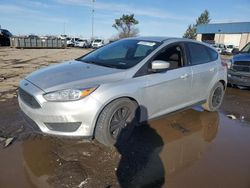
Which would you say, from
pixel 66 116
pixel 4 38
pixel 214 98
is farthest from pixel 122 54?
pixel 4 38

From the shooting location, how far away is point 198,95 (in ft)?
16.7

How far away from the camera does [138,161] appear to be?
338 centimetres

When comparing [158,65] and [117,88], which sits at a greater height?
[158,65]

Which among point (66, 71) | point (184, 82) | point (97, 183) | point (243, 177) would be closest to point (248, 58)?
point (184, 82)

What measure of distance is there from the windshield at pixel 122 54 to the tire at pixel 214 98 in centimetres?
200

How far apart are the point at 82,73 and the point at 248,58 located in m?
6.44

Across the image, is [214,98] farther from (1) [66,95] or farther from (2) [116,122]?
(1) [66,95]

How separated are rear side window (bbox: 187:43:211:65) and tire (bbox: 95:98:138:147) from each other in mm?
1889

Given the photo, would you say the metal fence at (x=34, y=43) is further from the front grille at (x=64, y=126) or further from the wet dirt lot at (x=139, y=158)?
the front grille at (x=64, y=126)

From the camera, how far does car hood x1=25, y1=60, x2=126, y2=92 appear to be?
11.0ft

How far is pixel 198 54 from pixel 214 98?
1.22 metres

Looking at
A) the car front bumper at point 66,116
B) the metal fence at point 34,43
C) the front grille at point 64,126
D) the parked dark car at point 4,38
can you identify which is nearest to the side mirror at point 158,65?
the car front bumper at point 66,116

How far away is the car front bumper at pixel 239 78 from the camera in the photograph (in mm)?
7883

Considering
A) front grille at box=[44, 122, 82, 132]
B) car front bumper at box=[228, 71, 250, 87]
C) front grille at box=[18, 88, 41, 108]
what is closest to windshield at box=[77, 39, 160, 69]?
front grille at box=[44, 122, 82, 132]
